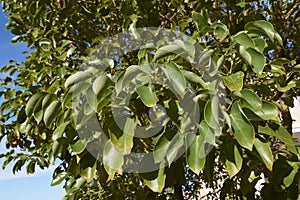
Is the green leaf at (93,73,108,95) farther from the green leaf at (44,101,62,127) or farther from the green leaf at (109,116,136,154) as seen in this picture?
the green leaf at (44,101,62,127)

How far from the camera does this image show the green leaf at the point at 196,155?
1.04m

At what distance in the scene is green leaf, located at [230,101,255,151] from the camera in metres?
1.02

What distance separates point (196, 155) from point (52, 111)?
517 millimetres

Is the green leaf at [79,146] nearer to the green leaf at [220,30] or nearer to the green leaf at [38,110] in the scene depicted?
the green leaf at [38,110]

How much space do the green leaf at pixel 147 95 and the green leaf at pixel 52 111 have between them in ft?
1.19

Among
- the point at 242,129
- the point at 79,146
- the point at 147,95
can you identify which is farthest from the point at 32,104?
the point at 242,129

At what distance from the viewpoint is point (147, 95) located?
1075 millimetres

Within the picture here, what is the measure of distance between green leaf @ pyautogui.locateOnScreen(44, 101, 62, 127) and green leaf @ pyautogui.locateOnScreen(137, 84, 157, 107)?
0.36m

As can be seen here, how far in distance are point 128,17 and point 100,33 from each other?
709mm

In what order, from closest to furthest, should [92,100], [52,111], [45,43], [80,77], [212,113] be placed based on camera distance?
[212,113] → [92,100] → [80,77] → [52,111] → [45,43]

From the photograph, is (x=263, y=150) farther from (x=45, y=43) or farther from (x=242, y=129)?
(x=45, y=43)

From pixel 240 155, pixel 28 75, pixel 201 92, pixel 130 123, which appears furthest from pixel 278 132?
pixel 28 75

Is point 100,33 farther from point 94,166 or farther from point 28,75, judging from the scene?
point 94,166

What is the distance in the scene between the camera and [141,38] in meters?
1.73
